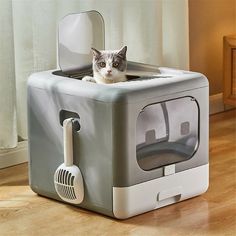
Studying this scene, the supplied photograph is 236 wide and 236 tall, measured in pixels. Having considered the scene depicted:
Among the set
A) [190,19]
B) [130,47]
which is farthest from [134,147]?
[190,19]

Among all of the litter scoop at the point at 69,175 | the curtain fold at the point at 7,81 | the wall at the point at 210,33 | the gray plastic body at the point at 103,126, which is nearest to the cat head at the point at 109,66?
the gray plastic body at the point at 103,126

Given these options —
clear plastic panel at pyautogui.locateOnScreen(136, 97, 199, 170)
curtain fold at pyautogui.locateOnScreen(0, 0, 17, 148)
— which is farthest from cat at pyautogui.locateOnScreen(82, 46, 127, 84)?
curtain fold at pyautogui.locateOnScreen(0, 0, 17, 148)

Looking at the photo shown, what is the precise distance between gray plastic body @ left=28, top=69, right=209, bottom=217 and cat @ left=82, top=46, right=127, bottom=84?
0.10m

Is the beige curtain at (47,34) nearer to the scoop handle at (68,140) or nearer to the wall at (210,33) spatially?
the wall at (210,33)

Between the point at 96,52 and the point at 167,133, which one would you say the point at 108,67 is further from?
the point at 167,133

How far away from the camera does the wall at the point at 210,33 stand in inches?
140

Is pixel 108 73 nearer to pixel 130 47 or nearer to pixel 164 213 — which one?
pixel 164 213

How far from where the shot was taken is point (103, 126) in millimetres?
2229

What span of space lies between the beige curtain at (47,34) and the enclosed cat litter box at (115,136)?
0.82 ft

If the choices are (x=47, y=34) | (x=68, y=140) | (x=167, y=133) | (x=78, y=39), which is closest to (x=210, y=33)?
(x=47, y=34)

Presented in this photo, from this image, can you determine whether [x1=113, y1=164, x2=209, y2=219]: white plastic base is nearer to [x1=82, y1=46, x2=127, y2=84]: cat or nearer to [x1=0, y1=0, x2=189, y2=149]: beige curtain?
[x1=82, y1=46, x2=127, y2=84]: cat

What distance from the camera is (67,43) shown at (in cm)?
253

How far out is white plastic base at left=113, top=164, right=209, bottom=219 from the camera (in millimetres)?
2260

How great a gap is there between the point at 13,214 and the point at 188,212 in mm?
554
